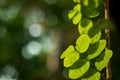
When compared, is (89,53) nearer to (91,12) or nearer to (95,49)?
(95,49)

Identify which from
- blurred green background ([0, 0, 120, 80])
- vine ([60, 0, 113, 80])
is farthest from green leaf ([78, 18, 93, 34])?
blurred green background ([0, 0, 120, 80])

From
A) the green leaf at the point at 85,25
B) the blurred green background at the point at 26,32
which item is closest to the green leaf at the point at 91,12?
the green leaf at the point at 85,25

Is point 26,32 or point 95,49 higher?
point 95,49

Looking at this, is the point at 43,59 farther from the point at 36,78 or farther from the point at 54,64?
the point at 54,64

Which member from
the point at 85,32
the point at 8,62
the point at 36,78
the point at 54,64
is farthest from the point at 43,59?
the point at 85,32

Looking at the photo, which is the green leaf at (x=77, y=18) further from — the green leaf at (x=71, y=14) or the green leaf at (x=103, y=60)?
the green leaf at (x=103, y=60)

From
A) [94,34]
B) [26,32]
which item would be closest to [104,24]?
[94,34]

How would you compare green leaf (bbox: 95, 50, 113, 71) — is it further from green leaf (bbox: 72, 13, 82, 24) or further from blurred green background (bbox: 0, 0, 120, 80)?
blurred green background (bbox: 0, 0, 120, 80)

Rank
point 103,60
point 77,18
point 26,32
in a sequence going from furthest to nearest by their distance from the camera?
point 26,32 < point 77,18 < point 103,60
